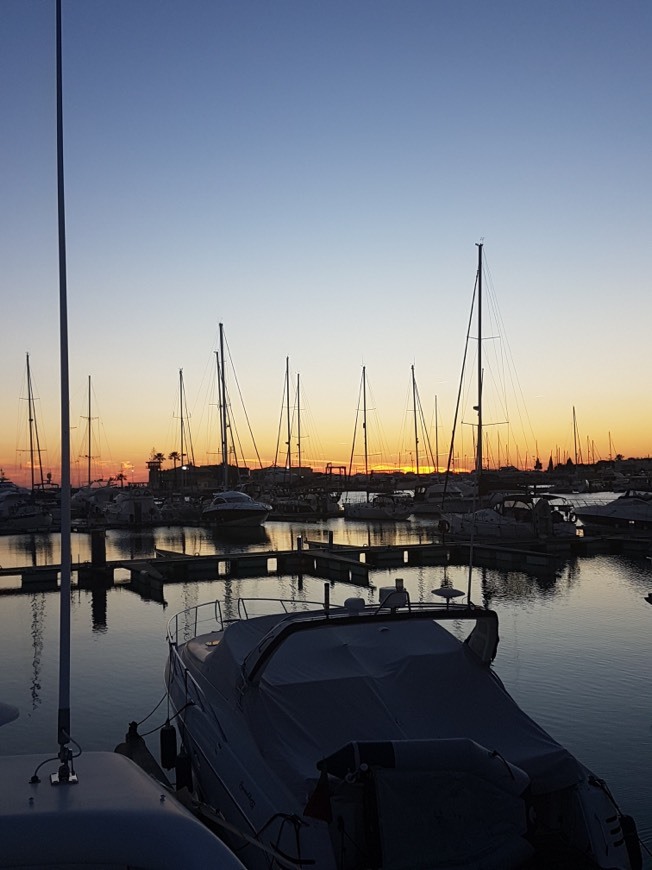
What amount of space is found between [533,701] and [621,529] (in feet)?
125

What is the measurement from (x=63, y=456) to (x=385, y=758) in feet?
13.5

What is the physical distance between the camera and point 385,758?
641 cm

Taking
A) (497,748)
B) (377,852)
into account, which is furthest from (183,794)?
(497,748)

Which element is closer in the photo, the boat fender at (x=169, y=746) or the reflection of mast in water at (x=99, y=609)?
the boat fender at (x=169, y=746)

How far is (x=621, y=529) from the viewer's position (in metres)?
50.7

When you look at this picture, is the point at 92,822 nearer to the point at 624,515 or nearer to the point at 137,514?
the point at 624,515

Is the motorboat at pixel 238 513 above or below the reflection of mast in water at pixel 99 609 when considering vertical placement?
above

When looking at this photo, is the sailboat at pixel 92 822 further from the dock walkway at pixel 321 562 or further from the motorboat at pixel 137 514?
the motorboat at pixel 137 514

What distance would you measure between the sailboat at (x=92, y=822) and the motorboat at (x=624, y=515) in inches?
1872

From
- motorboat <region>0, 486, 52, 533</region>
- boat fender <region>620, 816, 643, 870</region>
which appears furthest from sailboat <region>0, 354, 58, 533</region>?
boat fender <region>620, 816, 643, 870</region>

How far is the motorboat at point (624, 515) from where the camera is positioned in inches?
1978

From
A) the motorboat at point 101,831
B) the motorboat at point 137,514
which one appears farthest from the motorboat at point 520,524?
the motorboat at point 101,831

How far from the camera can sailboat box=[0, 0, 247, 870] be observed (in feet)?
15.1

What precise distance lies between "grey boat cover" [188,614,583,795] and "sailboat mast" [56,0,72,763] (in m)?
2.02
